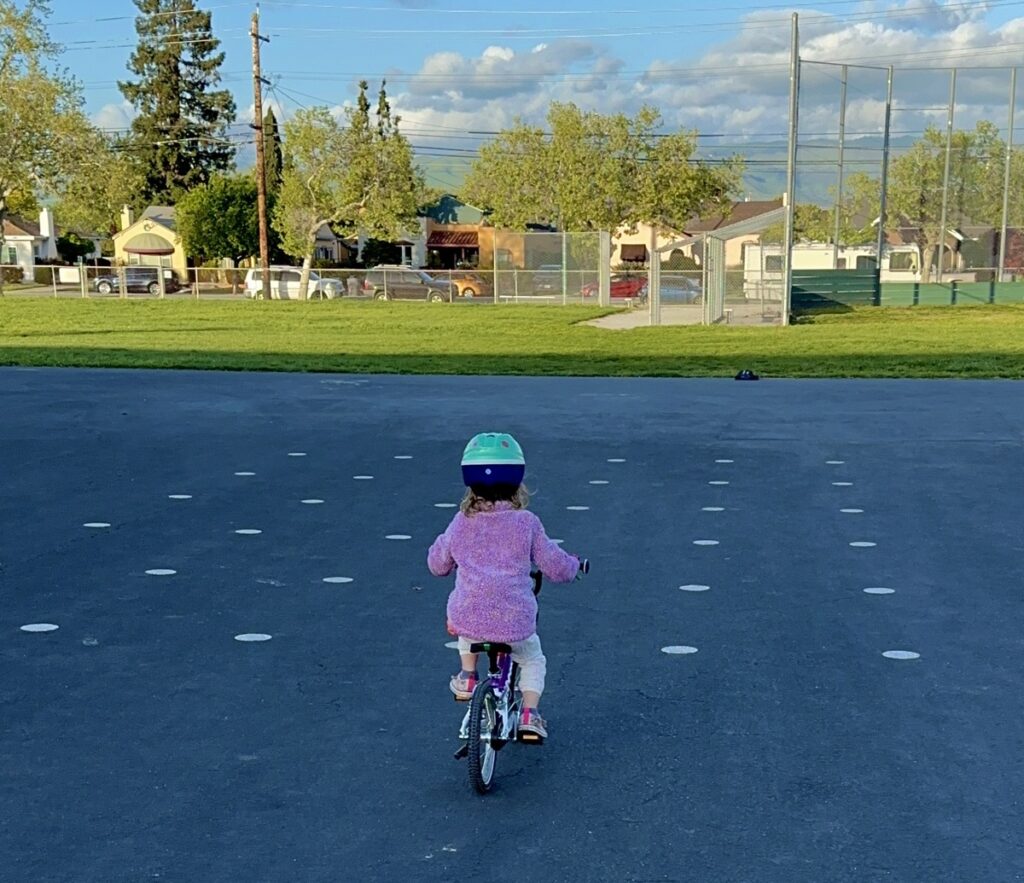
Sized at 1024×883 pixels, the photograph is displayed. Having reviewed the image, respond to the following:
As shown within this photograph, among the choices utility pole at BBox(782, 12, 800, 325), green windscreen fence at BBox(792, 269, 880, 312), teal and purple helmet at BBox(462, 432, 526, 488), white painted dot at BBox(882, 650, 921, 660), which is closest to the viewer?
teal and purple helmet at BBox(462, 432, 526, 488)

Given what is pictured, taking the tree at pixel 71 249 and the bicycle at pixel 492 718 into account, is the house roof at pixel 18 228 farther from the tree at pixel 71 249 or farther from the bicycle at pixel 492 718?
the bicycle at pixel 492 718

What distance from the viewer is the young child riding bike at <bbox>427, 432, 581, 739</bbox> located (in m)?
4.16

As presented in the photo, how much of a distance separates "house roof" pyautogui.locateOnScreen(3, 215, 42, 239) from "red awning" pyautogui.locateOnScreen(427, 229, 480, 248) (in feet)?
104

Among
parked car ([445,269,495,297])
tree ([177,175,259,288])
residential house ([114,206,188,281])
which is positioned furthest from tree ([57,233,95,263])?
parked car ([445,269,495,297])

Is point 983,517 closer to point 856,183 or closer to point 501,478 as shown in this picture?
point 501,478

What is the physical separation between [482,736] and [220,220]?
66.5m

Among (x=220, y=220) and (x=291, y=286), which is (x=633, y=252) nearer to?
(x=220, y=220)

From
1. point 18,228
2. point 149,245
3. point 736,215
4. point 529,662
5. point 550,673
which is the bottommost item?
point 550,673

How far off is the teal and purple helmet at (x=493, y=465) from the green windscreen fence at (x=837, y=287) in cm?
3669

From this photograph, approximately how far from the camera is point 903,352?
22578 millimetres

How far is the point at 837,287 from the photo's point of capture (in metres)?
40.2

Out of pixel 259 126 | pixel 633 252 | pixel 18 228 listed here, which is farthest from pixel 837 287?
pixel 18 228

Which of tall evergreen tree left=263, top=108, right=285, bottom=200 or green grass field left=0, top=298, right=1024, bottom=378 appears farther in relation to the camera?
tall evergreen tree left=263, top=108, right=285, bottom=200

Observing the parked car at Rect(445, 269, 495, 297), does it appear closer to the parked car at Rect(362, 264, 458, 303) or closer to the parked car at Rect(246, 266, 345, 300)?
the parked car at Rect(362, 264, 458, 303)
